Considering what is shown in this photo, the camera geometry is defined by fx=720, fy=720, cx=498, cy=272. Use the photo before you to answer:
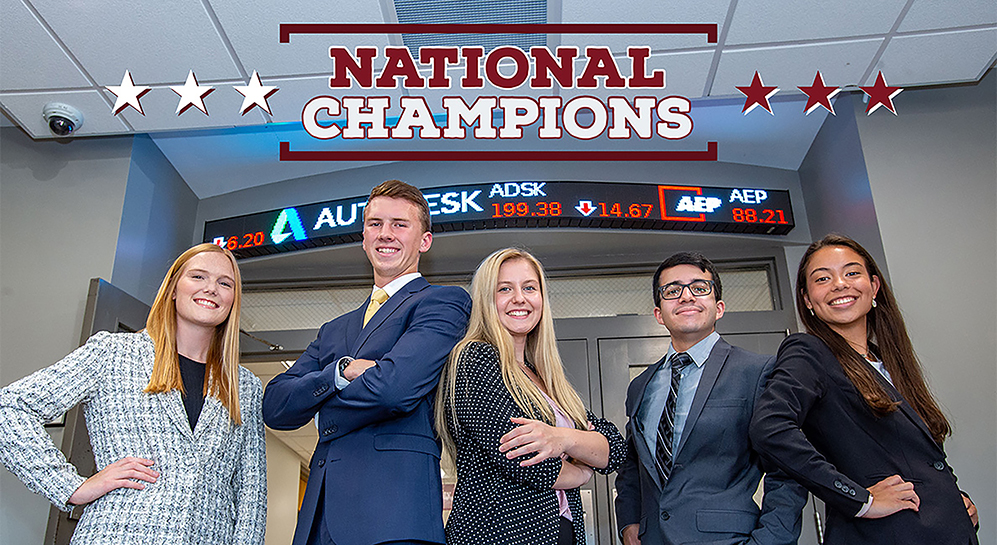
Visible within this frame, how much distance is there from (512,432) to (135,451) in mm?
923

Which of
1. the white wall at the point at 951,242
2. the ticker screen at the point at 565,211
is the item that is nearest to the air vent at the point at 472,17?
the ticker screen at the point at 565,211

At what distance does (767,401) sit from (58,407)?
1681 mm

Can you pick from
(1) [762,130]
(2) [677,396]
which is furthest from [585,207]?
(2) [677,396]

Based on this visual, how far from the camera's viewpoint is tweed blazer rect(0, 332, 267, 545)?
1.63 metres

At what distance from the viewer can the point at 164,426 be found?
174 centimetres

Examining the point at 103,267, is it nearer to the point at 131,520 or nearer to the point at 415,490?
the point at 131,520

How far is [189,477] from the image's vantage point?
1711 mm

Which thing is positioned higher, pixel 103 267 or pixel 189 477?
pixel 103 267

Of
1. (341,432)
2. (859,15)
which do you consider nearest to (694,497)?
(341,432)

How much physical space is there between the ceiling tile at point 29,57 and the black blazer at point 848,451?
118 inches

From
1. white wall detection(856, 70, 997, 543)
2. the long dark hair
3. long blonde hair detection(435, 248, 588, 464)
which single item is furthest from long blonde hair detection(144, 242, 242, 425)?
white wall detection(856, 70, 997, 543)

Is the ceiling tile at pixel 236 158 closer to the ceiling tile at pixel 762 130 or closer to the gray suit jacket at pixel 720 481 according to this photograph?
the ceiling tile at pixel 762 130

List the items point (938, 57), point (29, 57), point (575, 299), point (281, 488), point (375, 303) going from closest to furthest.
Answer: point (375, 303) < point (29, 57) < point (938, 57) < point (575, 299) < point (281, 488)

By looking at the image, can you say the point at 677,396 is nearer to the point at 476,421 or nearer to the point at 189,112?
the point at 476,421
